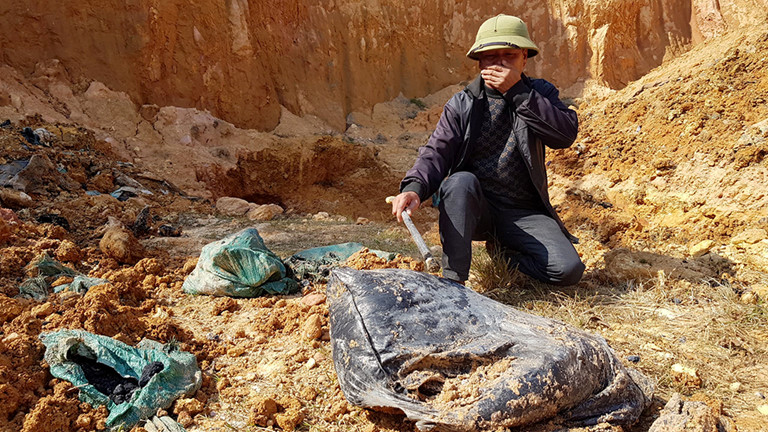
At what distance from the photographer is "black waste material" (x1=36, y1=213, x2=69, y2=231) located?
12.4 feet

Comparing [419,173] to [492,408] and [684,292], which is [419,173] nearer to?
[492,408]

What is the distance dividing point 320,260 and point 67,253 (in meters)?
1.67

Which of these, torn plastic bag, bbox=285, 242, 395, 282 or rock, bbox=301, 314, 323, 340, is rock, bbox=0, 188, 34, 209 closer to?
torn plastic bag, bbox=285, 242, 395, 282

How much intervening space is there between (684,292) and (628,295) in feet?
1.00

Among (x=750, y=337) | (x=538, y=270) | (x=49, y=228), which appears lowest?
(x=750, y=337)

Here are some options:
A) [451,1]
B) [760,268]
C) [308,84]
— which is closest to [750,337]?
[760,268]

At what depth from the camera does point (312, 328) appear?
6.59 ft

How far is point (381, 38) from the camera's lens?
10.9 meters

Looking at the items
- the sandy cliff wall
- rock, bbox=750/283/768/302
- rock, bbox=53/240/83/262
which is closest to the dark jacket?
rock, bbox=750/283/768/302

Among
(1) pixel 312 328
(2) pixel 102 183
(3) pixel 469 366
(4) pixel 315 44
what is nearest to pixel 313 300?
(1) pixel 312 328

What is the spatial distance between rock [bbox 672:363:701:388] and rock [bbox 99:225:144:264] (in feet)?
10.5

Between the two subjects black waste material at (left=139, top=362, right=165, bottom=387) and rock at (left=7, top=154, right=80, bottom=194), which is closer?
black waste material at (left=139, top=362, right=165, bottom=387)

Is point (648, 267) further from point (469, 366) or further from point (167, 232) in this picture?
point (167, 232)

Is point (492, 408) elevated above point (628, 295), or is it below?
above
